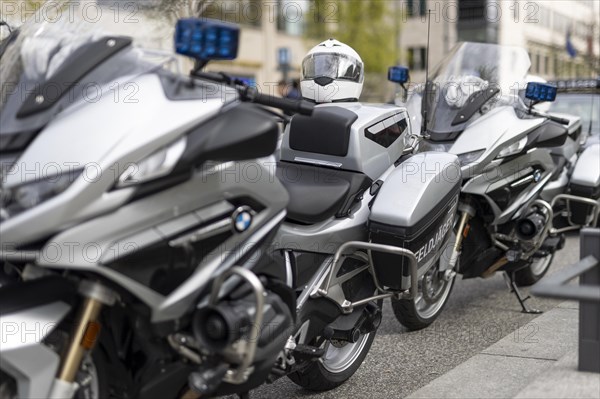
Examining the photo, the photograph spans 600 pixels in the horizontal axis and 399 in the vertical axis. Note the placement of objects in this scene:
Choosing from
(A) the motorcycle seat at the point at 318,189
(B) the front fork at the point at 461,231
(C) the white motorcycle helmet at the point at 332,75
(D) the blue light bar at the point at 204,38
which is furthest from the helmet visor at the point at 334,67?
(D) the blue light bar at the point at 204,38

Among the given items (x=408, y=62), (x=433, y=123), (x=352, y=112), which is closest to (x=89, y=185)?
(x=352, y=112)

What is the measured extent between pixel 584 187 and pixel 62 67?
4667mm

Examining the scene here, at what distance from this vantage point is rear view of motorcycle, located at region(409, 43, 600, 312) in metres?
5.28

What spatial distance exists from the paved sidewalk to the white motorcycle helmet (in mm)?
1633

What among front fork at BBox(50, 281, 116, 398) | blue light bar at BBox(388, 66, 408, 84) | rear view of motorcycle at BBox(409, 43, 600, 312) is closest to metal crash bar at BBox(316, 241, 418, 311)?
front fork at BBox(50, 281, 116, 398)

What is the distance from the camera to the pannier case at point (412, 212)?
148 inches

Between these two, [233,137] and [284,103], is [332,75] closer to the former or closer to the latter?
[284,103]

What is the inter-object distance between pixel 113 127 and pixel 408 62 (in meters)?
48.8

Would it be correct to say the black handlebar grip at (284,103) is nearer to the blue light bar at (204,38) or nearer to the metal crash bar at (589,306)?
the blue light bar at (204,38)

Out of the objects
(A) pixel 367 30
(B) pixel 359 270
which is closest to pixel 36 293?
(B) pixel 359 270

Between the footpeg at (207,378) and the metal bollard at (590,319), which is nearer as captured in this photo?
the footpeg at (207,378)

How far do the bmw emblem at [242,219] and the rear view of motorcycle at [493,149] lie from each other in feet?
8.47

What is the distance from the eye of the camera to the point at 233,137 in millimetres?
2594

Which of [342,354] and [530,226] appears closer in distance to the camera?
[342,354]
